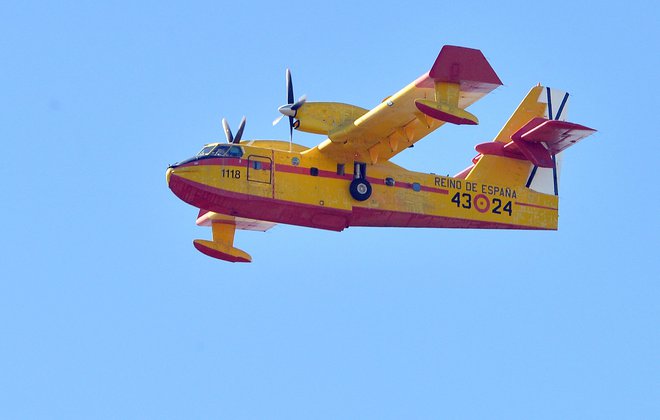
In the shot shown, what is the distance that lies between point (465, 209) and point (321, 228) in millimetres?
3872

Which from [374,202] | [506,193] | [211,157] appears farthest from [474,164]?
[211,157]

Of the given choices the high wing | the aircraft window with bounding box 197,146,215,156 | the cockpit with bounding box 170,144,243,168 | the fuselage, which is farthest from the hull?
the high wing

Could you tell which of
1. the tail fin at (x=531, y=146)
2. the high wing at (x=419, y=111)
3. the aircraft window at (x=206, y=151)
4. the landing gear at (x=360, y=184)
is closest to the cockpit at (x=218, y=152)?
the aircraft window at (x=206, y=151)

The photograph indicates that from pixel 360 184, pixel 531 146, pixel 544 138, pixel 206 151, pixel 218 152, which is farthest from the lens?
pixel 531 146

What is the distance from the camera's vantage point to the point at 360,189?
3089cm

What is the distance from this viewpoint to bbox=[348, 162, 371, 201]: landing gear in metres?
30.8

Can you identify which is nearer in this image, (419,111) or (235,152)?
(419,111)

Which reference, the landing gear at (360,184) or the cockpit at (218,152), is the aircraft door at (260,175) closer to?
the cockpit at (218,152)

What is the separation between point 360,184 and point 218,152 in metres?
3.63

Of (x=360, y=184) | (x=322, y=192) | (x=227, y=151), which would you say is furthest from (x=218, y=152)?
(x=360, y=184)

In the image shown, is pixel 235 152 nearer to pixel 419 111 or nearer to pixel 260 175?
pixel 260 175

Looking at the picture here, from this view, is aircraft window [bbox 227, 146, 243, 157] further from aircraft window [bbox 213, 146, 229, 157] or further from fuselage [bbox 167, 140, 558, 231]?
aircraft window [bbox 213, 146, 229, 157]

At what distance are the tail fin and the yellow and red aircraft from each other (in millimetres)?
38

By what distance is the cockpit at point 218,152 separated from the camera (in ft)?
99.4
